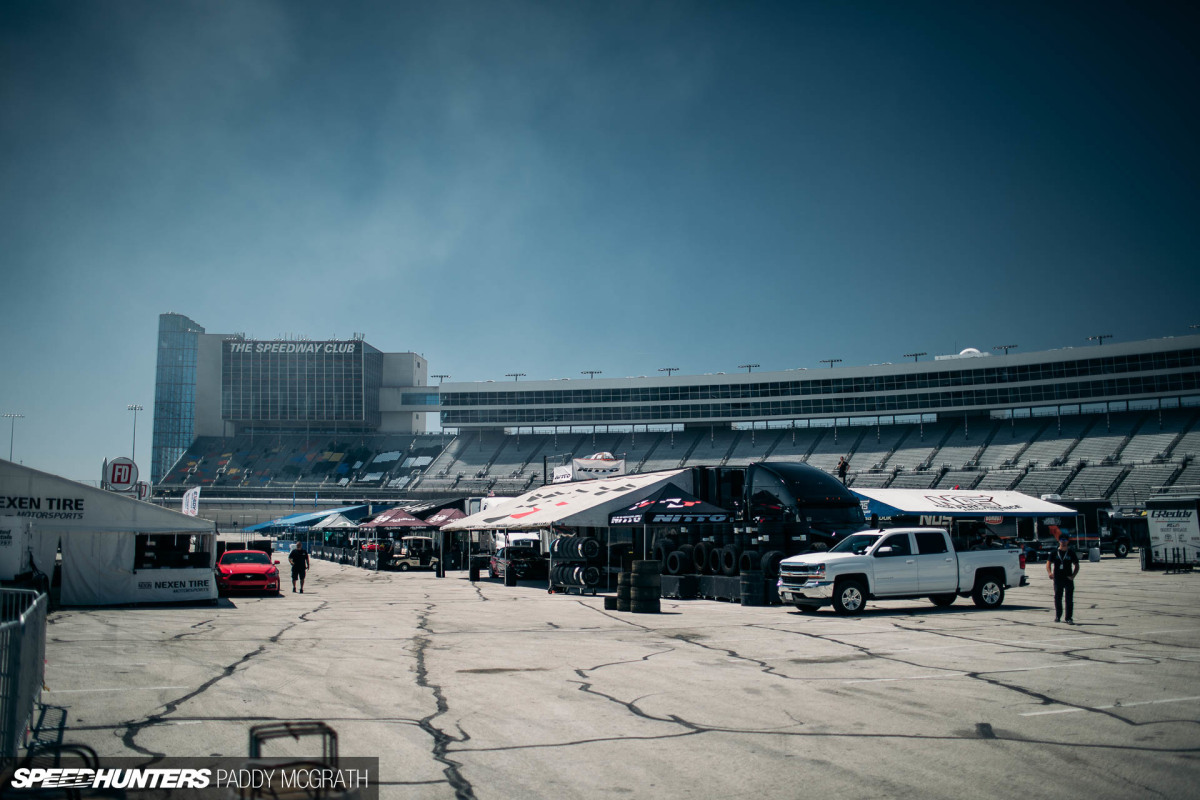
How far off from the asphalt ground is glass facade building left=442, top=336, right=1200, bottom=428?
184 feet

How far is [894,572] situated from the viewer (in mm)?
18750

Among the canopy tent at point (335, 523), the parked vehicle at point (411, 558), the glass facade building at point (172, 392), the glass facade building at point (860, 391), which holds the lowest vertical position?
the parked vehicle at point (411, 558)

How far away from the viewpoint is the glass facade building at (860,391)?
6519cm

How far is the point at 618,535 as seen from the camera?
30047 mm

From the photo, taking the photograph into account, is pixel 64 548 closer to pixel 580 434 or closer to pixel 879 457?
pixel 879 457

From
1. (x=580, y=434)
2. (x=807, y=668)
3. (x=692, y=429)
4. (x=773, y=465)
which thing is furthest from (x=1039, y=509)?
(x=580, y=434)

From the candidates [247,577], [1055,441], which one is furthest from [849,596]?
[1055,441]

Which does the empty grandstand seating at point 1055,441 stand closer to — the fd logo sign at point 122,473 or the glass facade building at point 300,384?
the fd logo sign at point 122,473

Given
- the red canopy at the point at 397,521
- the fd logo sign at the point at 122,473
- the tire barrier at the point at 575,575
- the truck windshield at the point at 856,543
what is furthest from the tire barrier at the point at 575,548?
the red canopy at the point at 397,521

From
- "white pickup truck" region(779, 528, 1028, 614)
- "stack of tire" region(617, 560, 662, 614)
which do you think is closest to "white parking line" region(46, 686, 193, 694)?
"stack of tire" region(617, 560, 662, 614)

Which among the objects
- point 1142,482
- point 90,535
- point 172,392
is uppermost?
point 172,392

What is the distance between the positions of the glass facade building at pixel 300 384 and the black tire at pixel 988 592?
88.1 meters

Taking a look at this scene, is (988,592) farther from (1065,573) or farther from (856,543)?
(1065,573)

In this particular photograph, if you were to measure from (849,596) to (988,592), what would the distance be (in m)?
3.70
